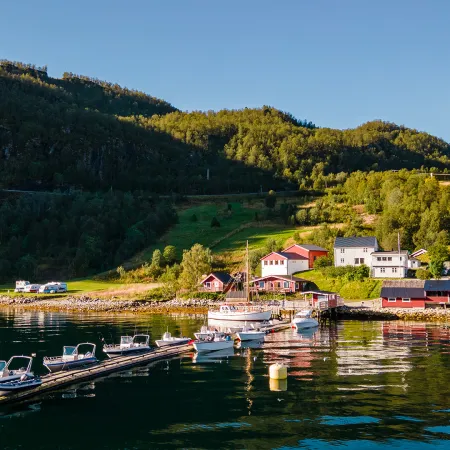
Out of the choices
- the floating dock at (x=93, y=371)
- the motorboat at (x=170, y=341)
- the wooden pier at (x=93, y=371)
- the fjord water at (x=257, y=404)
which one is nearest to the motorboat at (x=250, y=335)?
the fjord water at (x=257, y=404)

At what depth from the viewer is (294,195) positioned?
17875 centimetres

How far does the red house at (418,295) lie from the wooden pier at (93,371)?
38756mm

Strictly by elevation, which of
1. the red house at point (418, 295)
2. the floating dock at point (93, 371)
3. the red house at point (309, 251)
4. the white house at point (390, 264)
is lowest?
the floating dock at point (93, 371)

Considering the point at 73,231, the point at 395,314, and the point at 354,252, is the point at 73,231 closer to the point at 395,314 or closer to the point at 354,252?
the point at 354,252

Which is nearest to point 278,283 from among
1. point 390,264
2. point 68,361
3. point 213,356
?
point 390,264

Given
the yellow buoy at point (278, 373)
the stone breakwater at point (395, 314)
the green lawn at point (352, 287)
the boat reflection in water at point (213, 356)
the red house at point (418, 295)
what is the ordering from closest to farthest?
the yellow buoy at point (278, 373), the boat reflection in water at point (213, 356), the stone breakwater at point (395, 314), the red house at point (418, 295), the green lawn at point (352, 287)

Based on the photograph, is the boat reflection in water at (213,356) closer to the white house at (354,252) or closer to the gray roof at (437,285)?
the gray roof at (437,285)

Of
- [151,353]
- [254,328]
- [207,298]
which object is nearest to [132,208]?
[207,298]

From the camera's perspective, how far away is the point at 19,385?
34.1 meters

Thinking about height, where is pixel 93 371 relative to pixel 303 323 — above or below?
below

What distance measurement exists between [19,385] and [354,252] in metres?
76.2

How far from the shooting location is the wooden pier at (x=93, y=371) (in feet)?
114

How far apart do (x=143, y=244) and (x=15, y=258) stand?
30395 mm

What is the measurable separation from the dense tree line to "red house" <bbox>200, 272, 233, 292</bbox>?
36.7 meters
